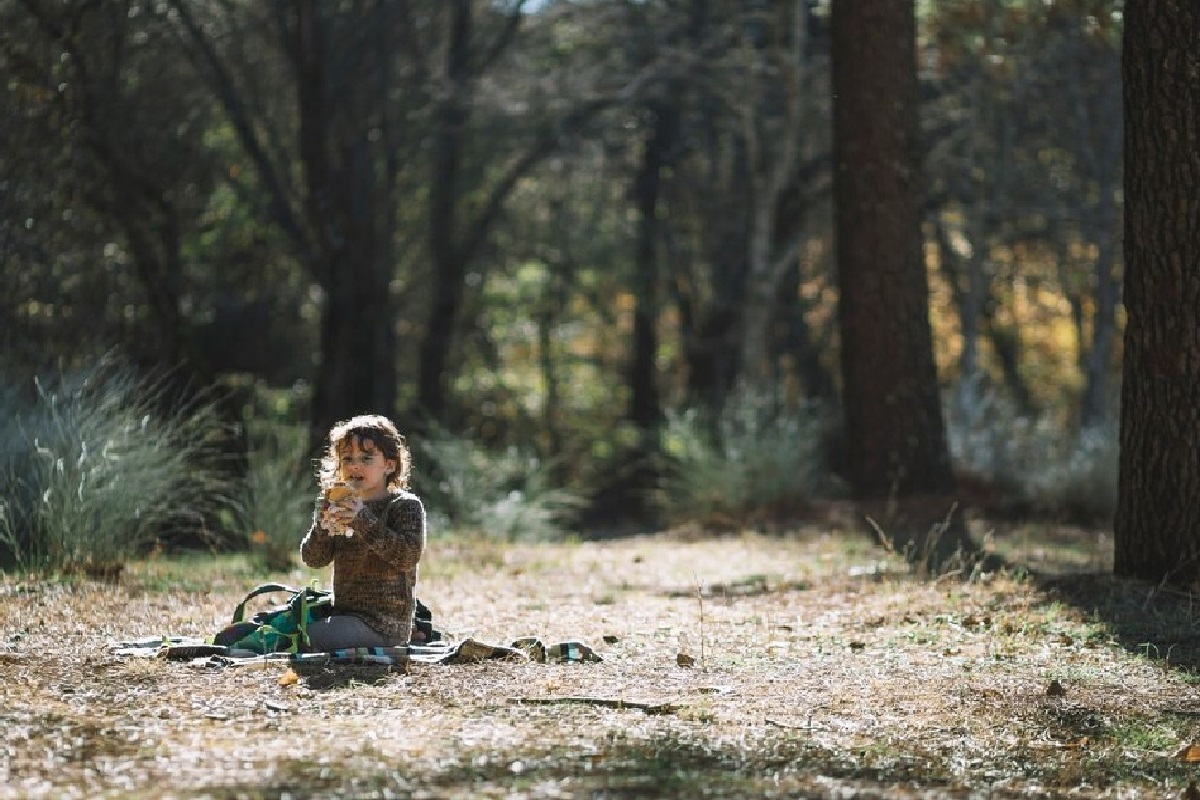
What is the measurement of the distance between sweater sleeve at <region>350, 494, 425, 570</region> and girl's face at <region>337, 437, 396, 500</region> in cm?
11

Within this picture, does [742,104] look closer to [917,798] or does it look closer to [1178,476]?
[1178,476]

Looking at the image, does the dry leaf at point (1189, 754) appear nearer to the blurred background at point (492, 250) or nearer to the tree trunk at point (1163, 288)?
the tree trunk at point (1163, 288)

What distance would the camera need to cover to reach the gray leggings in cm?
581

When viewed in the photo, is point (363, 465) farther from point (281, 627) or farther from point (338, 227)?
point (338, 227)

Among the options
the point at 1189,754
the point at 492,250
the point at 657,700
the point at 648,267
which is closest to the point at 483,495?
the point at 657,700

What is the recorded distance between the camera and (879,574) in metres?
8.91

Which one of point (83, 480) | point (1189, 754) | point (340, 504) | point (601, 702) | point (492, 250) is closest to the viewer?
point (1189, 754)

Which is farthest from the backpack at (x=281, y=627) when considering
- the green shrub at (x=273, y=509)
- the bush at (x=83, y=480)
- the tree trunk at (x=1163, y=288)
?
the tree trunk at (x=1163, y=288)

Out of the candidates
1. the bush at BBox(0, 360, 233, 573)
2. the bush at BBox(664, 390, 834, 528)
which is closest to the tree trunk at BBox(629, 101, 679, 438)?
the bush at BBox(664, 390, 834, 528)

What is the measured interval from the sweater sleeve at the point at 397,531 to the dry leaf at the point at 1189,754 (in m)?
2.60

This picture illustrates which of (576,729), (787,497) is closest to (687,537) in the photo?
(787,497)

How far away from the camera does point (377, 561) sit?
19.4ft

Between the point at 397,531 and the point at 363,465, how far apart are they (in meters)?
0.27

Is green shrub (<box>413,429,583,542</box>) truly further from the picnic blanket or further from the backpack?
the picnic blanket
